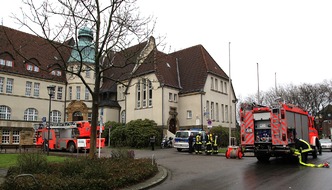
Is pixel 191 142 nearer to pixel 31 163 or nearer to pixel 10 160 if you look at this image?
pixel 10 160

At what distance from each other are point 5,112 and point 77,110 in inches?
362

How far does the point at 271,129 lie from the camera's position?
16172 mm

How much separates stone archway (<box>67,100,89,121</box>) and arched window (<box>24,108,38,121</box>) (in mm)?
4431

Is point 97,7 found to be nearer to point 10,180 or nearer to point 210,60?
point 10,180

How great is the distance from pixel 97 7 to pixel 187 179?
26.9ft

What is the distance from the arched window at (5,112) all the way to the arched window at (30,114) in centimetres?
214

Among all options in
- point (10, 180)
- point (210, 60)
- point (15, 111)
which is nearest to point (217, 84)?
point (210, 60)

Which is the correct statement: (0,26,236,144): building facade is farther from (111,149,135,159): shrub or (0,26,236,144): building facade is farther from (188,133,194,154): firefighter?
(111,149,135,159): shrub

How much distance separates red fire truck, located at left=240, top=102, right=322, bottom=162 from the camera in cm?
1590

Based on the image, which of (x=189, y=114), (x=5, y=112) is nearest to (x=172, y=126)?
(x=189, y=114)

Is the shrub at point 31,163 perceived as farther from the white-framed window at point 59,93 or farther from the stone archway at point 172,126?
the white-framed window at point 59,93

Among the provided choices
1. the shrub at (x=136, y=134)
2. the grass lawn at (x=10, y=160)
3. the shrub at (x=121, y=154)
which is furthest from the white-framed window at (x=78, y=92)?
the shrub at (x=121, y=154)

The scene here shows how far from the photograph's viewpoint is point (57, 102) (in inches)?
1708

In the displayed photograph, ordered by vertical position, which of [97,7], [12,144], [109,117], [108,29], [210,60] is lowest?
[12,144]
